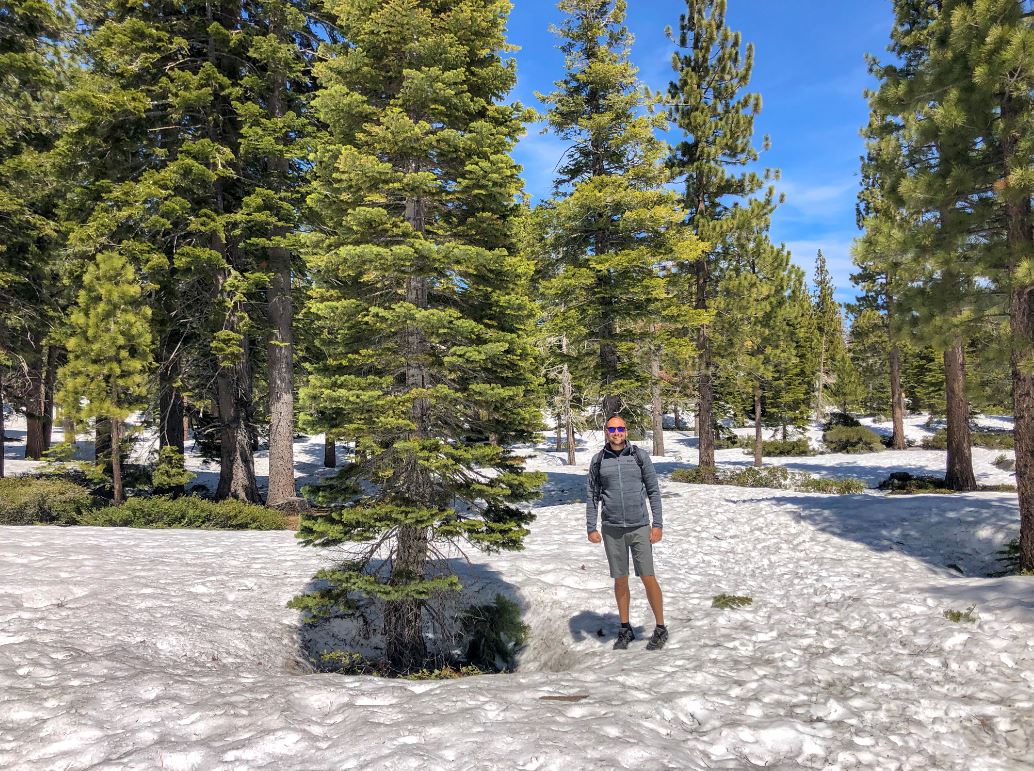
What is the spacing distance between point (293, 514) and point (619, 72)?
15035mm

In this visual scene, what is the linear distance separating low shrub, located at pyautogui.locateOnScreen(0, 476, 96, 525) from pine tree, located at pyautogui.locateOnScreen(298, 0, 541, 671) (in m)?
9.96

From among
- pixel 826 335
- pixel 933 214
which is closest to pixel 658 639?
pixel 933 214

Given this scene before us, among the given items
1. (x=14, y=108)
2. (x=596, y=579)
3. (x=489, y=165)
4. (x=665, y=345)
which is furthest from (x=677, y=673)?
(x=14, y=108)

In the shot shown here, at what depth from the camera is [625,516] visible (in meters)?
6.23

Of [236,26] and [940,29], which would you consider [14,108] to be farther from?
[940,29]

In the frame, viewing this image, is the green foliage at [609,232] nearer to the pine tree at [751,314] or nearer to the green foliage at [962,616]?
the pine tree at [751,314]

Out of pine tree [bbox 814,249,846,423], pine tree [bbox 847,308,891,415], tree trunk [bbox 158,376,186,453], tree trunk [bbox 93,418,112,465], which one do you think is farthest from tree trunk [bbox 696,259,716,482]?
pine tree [bbox 814,249,846,423]

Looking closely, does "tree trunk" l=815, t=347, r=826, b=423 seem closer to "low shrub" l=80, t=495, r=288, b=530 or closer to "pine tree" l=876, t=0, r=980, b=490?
"pine tree" l=876, t=0, r=980, b=490

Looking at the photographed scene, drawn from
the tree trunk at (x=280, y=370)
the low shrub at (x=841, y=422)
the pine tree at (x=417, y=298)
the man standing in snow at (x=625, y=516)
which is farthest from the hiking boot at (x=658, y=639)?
the low shrub at (x=841, y=422)

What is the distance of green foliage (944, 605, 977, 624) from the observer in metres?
5.98

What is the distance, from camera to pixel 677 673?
17.2 feet

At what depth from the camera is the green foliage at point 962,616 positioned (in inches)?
236

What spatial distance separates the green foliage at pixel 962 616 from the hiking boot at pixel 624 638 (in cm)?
353

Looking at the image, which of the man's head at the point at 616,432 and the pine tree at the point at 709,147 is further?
the pine tree at the point at 709,147
